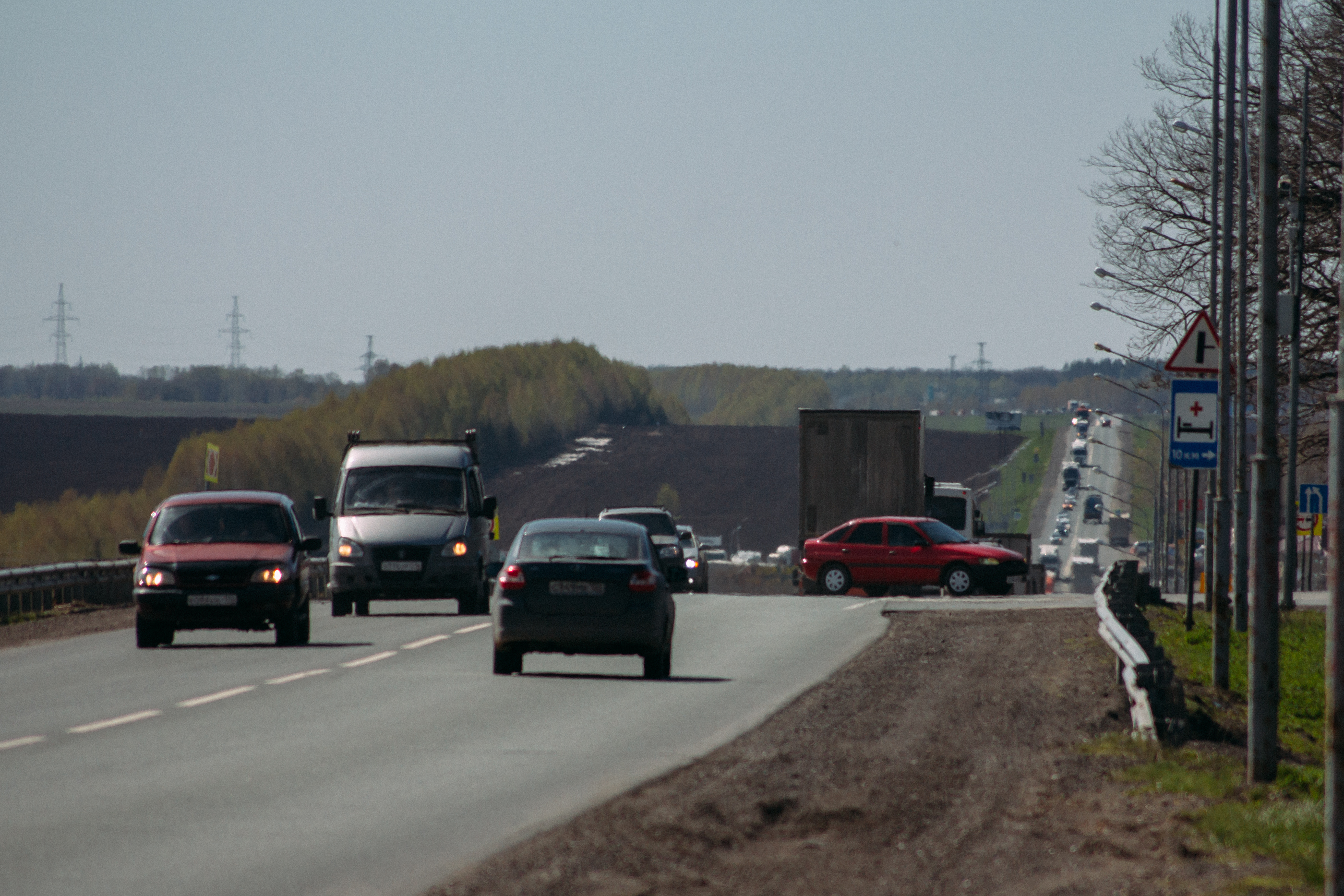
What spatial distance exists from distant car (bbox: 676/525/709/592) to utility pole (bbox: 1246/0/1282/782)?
28.6 metres

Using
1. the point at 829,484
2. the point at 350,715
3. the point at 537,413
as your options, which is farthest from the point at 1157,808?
the point at 537,413

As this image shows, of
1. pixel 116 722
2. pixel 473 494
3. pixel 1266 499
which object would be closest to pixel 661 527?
pixel 473 494

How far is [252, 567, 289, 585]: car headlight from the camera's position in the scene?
19.8 m

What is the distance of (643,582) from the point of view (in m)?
16.4

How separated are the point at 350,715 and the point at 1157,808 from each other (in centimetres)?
667

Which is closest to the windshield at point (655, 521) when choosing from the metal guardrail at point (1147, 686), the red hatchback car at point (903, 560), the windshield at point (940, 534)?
the red hatchback car at point (903, 560)

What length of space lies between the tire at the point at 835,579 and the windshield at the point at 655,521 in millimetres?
4380

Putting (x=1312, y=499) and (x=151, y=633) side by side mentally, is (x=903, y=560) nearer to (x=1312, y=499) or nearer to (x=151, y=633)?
(x=1312, y=499)

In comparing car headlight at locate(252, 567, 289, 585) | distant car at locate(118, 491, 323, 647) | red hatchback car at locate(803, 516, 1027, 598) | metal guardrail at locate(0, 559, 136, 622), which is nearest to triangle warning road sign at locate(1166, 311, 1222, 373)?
distant car at locate(118, 491, 323, 647)

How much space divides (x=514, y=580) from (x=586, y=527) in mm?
994

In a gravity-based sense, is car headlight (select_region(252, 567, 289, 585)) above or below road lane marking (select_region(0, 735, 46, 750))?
above

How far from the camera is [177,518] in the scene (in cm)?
2064

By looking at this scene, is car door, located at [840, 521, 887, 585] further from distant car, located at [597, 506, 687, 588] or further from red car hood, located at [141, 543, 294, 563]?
red car hood, located at [141, 543, 294, 563]

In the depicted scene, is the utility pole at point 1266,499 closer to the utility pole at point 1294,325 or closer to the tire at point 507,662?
the tire at point 507,662
